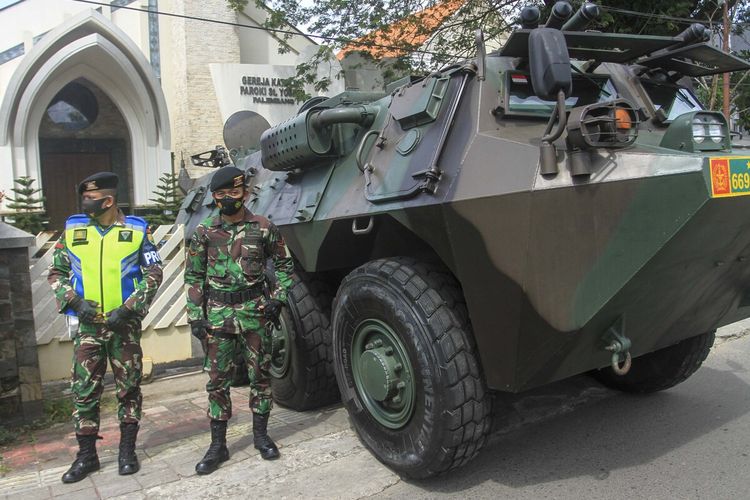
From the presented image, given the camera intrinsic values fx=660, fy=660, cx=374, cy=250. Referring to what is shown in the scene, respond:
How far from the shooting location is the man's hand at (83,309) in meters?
3.61

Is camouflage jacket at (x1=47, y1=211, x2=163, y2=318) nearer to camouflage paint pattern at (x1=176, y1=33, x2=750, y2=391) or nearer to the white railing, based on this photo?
camouflage paint pattern at (x1=176, y1=33, x2=750, y2=391)

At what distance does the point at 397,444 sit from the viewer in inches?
138

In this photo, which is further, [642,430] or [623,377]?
[623,377]

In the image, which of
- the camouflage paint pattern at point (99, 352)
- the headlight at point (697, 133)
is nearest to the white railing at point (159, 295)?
the camouflage paint pattern at point (99, 352)

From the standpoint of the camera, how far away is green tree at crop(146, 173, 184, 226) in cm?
1406

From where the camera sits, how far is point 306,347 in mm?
4457

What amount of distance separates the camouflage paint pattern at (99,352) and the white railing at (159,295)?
166 cm

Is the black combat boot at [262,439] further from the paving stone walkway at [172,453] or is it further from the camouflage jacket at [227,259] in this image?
the camouflage jacket at [227,259]

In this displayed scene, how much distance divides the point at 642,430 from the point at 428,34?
8234 millimetres

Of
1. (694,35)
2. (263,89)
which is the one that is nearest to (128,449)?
(694,35)

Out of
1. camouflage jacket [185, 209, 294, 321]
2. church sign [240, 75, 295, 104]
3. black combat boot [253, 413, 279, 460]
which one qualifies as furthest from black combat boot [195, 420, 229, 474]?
church sign [240, 75, 295, 104]

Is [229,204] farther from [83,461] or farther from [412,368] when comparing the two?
[83,461]

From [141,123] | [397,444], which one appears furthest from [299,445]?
[141,123]

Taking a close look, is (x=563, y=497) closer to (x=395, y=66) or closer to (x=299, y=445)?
(x=299, y=445)
